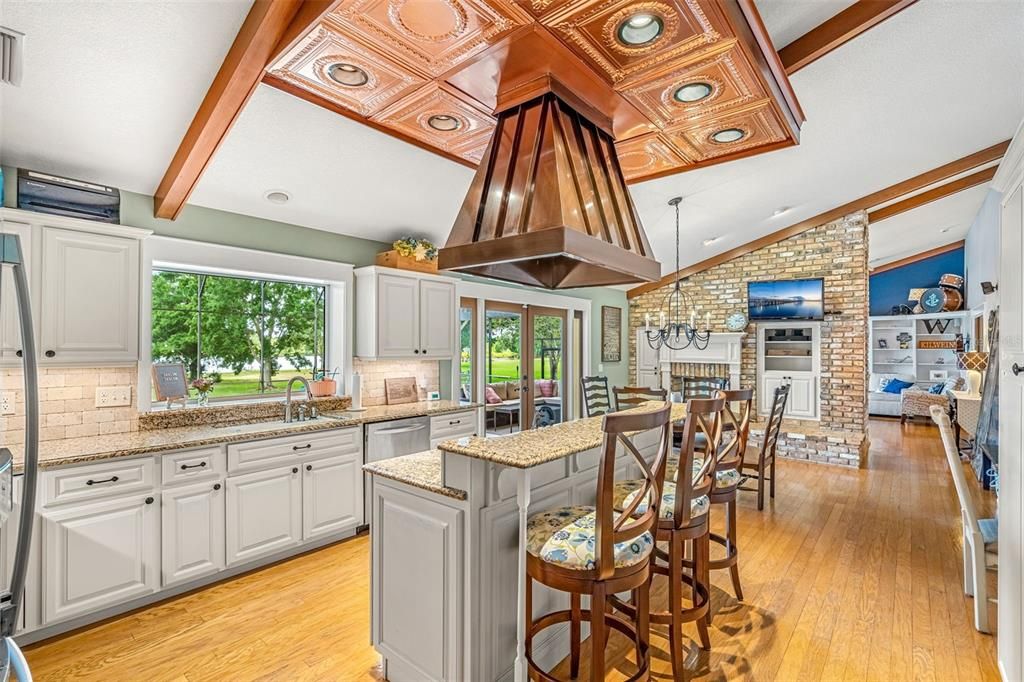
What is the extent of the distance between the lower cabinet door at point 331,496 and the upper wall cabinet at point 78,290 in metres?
1.34

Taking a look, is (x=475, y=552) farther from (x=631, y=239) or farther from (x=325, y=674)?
(x=631, y=239)

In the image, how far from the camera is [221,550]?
119 inches

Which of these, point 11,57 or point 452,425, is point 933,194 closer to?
point 452,425

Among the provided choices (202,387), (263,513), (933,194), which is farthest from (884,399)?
(202,387)

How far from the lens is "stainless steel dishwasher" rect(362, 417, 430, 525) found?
→ 384 cm

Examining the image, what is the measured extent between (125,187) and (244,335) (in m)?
1.25

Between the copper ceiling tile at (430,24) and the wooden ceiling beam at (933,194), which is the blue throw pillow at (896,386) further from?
the copper ceiling tile at (430,24)

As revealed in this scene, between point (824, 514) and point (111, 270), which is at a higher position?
point (111, 270)

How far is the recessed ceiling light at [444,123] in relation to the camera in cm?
277

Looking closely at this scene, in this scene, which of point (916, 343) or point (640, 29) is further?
point (916, 343)

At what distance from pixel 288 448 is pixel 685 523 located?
2543mm

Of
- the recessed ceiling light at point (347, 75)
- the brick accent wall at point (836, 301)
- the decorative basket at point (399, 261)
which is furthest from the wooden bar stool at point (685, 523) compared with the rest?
the brick accent wall at point (836, 301)

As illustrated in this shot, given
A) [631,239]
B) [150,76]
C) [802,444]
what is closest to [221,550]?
[150,76]

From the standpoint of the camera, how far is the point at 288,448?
334 centimetres
